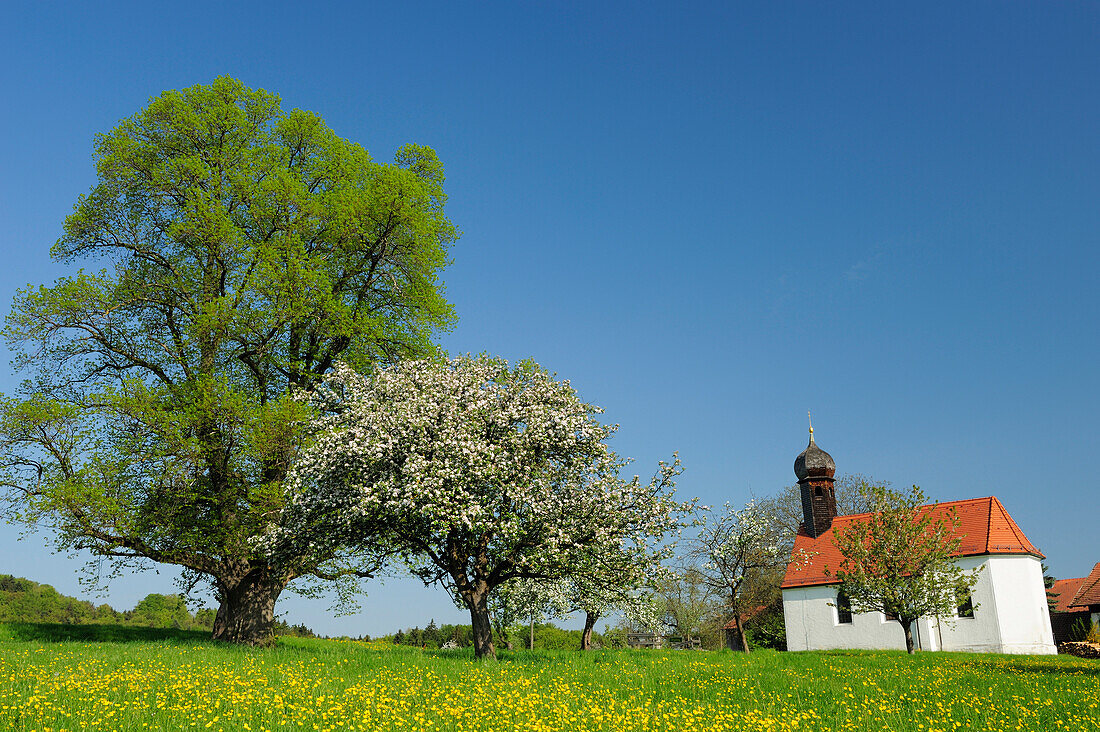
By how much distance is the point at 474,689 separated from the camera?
46.5 ft

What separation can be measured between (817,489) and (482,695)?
55.2m

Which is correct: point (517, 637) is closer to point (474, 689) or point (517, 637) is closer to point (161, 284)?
point (161, 284)

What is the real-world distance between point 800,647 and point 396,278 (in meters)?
43.0

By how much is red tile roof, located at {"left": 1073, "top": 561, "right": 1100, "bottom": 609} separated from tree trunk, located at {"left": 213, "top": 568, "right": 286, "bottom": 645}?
6623 cm

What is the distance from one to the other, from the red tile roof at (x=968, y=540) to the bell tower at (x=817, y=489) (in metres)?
2.22

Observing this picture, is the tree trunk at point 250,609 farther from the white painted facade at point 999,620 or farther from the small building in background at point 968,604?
the white painted facade at point 999,620

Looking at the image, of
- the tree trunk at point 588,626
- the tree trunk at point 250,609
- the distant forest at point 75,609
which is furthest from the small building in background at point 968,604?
the distant forest at point 75,609

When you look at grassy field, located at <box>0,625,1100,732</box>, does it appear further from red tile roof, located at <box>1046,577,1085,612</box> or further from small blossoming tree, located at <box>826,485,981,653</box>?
red tile roof, located at <box>1046,577,1085,612</box>

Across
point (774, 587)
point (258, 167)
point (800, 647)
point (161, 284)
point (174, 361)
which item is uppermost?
point (258, 167)

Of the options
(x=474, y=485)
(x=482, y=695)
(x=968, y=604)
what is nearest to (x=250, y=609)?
(x=474, y=485)

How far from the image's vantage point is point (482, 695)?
13.4 m

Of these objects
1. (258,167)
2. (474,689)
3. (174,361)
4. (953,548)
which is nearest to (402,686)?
(474,689)

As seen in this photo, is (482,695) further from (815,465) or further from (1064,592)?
(1064,592)

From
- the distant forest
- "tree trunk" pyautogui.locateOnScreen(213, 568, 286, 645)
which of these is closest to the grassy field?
"tree trunk" pyautogui.locateOnScreen(213, 568, 286, 645)
